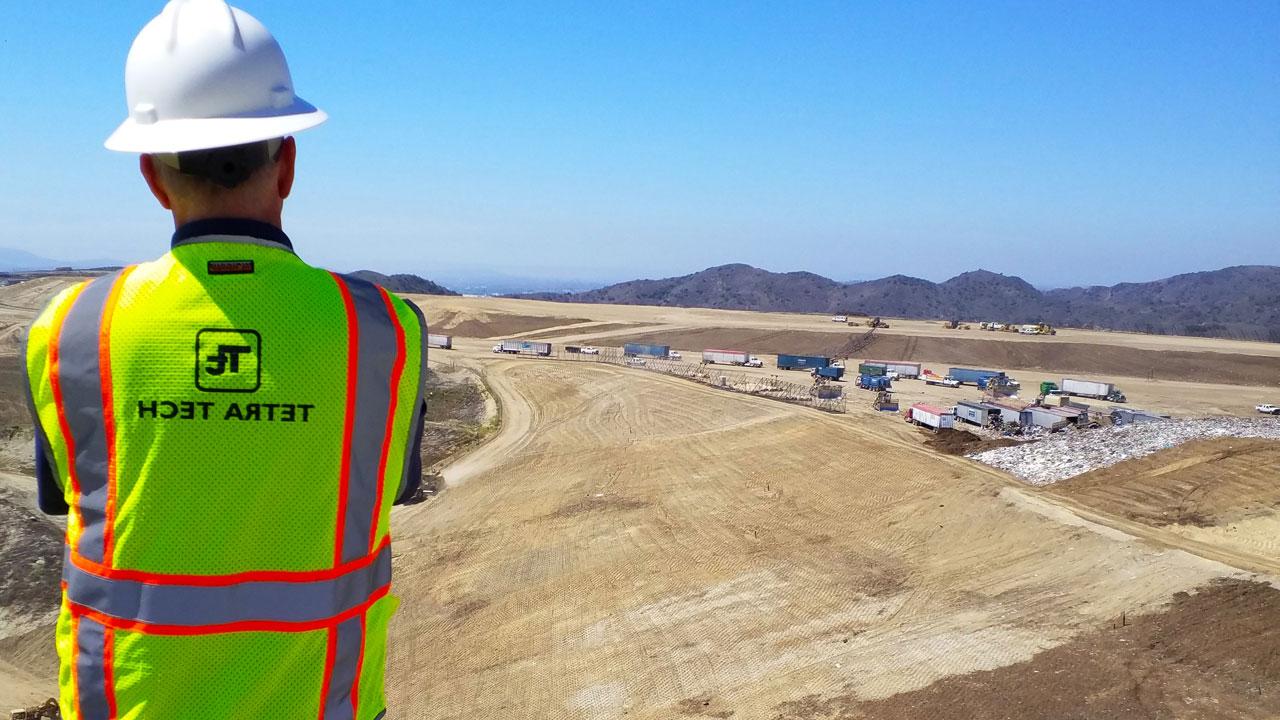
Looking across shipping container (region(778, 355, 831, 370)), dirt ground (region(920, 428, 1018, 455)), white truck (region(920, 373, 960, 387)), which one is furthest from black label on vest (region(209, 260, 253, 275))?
shipping container (region(778, 355, 831, 370))

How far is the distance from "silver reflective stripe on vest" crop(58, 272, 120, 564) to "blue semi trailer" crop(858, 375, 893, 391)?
5796 cm

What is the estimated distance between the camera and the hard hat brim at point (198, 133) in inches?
70.4

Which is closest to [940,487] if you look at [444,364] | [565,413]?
[565,413]

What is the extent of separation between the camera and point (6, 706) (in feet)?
40.1

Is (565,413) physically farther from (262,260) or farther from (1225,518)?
(262,260)

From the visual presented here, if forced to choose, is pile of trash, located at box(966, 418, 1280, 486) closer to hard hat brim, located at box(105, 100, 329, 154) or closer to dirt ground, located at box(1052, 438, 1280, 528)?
dirt ground, located at box(1052, 438, 1280, 528)

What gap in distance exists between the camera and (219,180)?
1863 mm

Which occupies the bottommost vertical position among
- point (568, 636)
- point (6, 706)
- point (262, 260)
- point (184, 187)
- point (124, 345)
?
point (568, 636)

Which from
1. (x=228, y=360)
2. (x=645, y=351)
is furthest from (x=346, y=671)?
(x=645, y=351)

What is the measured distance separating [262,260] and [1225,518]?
2820 centimetres

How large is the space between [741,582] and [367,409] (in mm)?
20203

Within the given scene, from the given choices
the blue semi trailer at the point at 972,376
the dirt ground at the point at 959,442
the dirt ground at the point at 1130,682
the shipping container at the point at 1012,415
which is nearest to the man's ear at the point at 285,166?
the dirt ground at the point at 1130,682

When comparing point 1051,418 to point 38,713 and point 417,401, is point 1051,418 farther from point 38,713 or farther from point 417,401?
point 417,401

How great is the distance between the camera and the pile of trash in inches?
1181
